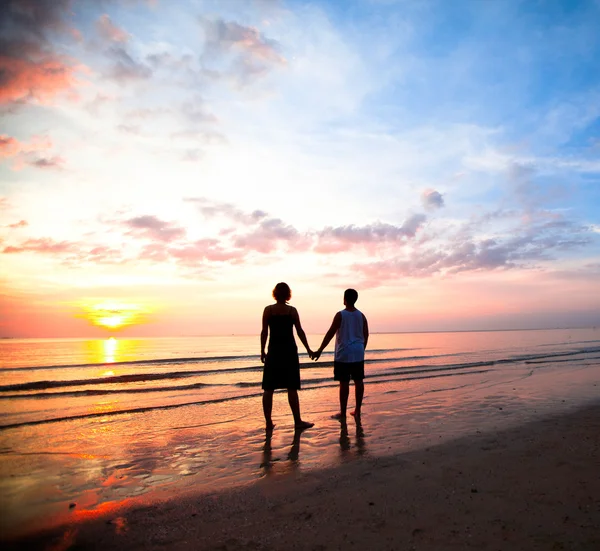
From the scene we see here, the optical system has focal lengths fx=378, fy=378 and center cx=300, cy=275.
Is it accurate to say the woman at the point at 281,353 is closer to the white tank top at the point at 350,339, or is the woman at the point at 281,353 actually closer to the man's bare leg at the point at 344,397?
the man's bare leg at the point at 344,397

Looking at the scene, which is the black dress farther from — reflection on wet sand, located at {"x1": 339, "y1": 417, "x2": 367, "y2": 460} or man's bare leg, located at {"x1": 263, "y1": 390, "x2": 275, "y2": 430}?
reflection on wet sand, located at {"x1": 339, "y1": 417, "x2": 367, "y2": 460}

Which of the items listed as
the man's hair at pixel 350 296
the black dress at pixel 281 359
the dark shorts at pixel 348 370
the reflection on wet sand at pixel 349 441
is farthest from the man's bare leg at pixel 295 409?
the man's hair at pixel 350 296

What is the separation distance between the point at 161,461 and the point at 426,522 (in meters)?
3.69

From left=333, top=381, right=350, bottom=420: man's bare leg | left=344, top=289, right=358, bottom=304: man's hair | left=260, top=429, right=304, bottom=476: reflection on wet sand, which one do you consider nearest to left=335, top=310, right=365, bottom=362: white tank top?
left=344, top=289, right=358, bottom=304: man's hair

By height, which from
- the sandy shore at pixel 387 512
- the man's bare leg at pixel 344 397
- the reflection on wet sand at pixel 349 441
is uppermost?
the man's bare leg at pixel 344 397

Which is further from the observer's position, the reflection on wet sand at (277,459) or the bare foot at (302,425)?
the bare foot at (302,425)

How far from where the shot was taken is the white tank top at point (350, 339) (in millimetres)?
7449

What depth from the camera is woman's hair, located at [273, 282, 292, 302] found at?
6953mm

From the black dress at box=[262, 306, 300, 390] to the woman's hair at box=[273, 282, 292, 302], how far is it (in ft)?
1.12

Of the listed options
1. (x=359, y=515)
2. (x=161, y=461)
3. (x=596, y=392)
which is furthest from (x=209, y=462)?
(x=596, y=392)

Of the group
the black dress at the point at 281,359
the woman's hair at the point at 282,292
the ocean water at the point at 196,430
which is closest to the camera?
the ocean water at the point at 196,430

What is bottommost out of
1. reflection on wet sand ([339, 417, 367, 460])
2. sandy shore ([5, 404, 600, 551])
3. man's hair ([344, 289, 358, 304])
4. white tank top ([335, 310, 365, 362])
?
reflection on wet sand ([339, 417, 367, 460])

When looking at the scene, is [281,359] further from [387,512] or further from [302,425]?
[387,512]

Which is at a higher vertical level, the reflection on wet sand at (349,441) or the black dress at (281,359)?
the black dress at (281,359)
